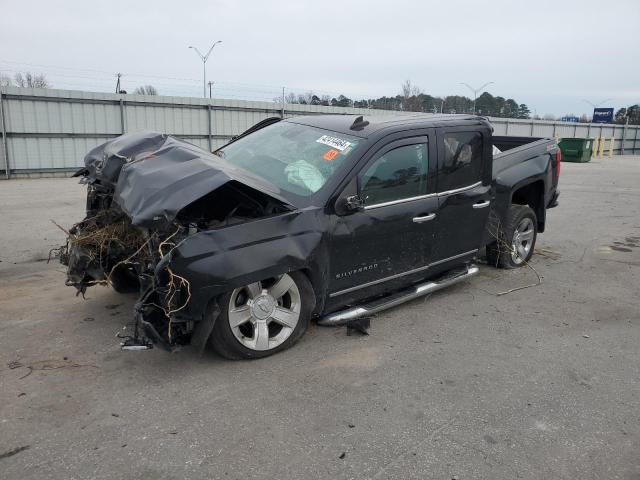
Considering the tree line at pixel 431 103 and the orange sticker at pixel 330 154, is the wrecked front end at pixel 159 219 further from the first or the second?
the tree line at pixel 431 103

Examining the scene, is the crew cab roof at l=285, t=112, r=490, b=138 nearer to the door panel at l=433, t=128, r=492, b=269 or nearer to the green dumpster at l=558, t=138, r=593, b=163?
the door panel at l=433, t=128, r=492, b=269

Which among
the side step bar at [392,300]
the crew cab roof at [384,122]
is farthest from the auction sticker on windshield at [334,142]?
the side step bar at [392,300]

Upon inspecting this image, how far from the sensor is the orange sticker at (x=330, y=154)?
13.7 ft

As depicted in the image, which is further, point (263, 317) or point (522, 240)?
point (522, 240)

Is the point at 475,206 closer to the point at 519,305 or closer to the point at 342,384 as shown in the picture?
the point at 519,305

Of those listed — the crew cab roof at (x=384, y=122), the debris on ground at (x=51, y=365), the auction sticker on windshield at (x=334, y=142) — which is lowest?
the debris on ground at (x=51, y=365)

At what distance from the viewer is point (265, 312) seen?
3672mm

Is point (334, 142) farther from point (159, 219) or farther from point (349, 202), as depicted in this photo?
point (159, 219)

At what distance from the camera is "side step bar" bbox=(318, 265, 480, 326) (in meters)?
4.09

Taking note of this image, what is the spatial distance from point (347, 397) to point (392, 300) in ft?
4.49

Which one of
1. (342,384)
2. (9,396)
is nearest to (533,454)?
(342,384)

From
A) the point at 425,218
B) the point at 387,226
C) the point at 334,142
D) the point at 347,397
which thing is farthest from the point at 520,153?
the point at 347,397

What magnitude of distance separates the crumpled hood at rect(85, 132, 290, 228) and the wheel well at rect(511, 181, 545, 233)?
13.1ft

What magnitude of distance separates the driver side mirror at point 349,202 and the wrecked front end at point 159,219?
0.42 m
